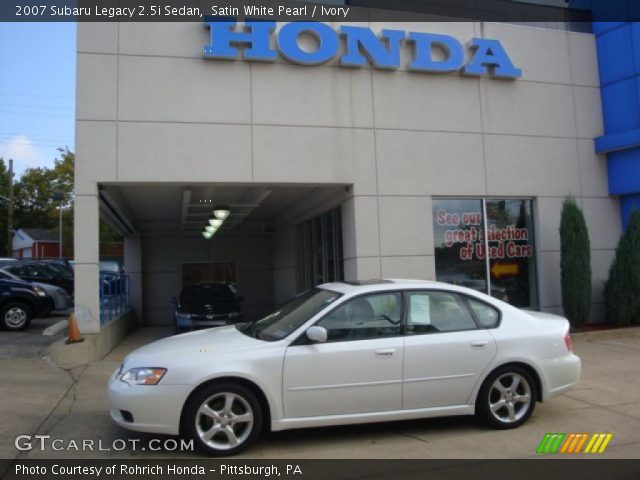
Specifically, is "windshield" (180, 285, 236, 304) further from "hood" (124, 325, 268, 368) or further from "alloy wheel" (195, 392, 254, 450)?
"alloy wheel" (195, 392, 254, 450)

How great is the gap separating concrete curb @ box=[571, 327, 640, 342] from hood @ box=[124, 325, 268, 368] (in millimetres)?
7742

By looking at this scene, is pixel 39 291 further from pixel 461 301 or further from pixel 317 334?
pixel 461 301

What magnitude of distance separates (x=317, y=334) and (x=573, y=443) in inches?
103

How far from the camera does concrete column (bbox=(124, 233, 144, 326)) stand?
17797 millimetres

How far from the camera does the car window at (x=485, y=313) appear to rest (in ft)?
19.4

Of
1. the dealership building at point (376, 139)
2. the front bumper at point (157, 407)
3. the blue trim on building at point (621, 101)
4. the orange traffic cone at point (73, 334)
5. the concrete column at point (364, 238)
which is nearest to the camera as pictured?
the front bumper at point (157, 407)

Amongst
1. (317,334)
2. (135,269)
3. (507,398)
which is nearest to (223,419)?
(317,334)

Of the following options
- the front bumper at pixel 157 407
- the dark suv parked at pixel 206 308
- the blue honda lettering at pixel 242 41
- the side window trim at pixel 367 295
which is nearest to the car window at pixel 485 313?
the side window trim at pixel 367 295

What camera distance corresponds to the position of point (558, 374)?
5922mm

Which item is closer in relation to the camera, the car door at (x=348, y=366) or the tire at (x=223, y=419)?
the tire at (x=223, y=419)

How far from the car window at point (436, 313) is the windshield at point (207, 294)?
7.76m

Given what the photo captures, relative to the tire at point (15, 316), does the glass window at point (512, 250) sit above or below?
above

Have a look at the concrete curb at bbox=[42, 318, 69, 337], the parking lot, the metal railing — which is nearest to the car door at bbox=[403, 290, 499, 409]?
the parking lot

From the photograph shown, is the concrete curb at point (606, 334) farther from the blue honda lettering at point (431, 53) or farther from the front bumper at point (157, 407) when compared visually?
the front bumper at point (157, 407)
